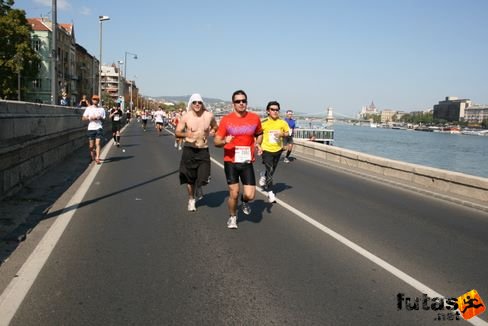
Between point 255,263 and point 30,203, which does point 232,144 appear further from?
point 30,203

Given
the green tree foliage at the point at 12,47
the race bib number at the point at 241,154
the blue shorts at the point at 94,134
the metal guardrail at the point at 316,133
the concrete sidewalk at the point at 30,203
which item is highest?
the green tree foliage at the point at 12,47

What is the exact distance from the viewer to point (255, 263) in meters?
5.08

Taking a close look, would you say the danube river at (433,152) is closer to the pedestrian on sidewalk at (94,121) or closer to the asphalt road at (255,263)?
the pedestrian on sidewalk at (94,121)

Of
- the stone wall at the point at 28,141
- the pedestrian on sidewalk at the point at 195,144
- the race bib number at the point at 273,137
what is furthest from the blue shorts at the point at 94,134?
the pedestrian on sidewalk at the point at 195,144

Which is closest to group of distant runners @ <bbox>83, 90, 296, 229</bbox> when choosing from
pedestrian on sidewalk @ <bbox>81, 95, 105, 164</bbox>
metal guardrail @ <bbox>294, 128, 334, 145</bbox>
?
pedestrian on sidewalk @ <bbox>81, 95, 105, 164</bbox>

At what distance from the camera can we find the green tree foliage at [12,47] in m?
55.6

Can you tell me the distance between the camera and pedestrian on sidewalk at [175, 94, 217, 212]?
7.66 meters

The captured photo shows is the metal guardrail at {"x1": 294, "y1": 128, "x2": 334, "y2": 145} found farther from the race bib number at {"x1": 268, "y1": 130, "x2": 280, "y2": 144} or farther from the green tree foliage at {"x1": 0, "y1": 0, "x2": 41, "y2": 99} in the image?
the race bib number at {"x1": 268, "y1": 130, "x2": 280, "y2": 144}

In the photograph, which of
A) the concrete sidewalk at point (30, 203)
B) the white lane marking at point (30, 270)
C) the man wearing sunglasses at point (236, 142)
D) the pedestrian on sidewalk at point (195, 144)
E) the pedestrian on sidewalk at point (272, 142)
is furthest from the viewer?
the pedestrian on sidewalk at point (272, 142)

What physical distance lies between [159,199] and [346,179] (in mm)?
6331

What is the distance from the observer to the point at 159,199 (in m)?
8.80

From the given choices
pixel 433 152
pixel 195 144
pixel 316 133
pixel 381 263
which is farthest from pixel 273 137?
pixel 316 133

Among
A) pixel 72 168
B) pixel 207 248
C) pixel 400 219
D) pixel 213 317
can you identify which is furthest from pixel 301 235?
pixel 72 168

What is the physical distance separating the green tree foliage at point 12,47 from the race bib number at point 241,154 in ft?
182
